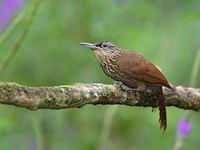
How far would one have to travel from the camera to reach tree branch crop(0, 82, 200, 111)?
367 centimetres

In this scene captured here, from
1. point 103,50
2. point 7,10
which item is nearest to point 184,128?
point 103,50

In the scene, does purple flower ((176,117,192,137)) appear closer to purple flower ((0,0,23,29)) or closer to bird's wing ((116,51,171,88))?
bird's wing ((116,51,171,88))

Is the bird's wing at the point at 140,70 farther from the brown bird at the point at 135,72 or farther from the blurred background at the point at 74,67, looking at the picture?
the blurred background at the point at 74,67

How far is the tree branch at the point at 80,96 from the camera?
144 inches

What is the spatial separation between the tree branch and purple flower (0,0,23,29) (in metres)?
2.03

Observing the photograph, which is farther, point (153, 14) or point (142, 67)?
point (153, 14)

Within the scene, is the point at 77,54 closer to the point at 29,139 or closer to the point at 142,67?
the point at 29,139

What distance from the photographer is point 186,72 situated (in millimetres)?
7586

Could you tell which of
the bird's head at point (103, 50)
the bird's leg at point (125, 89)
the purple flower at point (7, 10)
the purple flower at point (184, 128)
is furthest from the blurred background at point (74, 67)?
the bird's leg at point (125, 89)

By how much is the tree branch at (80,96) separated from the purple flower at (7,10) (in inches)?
79.8

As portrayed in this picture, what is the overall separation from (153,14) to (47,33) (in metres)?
1.04

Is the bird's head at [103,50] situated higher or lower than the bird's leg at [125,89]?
higher

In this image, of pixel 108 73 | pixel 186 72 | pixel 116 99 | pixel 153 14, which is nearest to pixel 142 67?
pixel 108 73

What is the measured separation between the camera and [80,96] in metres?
4.16
